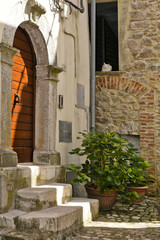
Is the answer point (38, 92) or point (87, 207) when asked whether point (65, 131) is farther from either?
point (87, 207)

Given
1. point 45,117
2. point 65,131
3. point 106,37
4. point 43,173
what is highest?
point 106,37

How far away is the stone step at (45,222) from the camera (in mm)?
3289

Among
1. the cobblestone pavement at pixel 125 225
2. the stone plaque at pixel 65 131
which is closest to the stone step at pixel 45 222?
the cobblestone pavement at pixel 125 225

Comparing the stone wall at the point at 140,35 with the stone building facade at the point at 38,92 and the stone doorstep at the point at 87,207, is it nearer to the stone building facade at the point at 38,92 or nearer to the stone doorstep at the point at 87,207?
the stone building facade at the point at 38,92

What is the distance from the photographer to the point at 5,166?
3748mm

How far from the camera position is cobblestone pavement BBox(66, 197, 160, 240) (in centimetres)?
348

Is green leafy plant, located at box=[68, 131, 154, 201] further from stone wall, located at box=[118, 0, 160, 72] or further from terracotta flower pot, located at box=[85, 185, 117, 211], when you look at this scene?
stone wall, located at box=[118, 0, 160, 72]

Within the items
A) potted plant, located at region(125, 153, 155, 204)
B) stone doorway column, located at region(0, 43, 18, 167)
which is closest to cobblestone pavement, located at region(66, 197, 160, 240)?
potted plant, located at region(125, 153, 155, 204)

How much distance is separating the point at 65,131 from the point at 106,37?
337cm

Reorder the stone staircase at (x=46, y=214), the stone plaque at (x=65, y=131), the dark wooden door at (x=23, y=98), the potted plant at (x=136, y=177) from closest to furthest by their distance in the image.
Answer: the stone staircase at (x=46, y=214) → the dark wooden door at (x=23, y=98) → the potted plant at (x=136, y=177) → the stone plaque at (x=65, y=131)

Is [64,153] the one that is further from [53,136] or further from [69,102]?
[69,102]

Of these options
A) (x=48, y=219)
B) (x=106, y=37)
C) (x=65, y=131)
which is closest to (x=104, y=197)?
(x=65, y=131)

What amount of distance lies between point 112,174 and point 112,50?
13.4 ft

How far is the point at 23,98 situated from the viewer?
4684 millimetres
